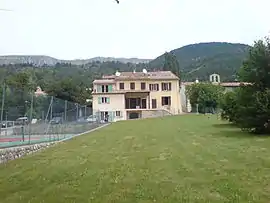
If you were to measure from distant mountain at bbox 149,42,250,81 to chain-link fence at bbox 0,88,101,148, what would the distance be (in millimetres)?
65931

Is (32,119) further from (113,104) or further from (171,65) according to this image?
(171,65)

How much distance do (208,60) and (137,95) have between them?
156 ft

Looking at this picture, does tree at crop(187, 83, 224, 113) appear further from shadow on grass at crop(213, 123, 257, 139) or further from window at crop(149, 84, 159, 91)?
shadow on grass at crop(213, 123, 257, 139)

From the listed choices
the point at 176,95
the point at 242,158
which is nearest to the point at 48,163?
the point at 242,158

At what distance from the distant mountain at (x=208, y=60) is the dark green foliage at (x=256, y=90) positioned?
6585 cm

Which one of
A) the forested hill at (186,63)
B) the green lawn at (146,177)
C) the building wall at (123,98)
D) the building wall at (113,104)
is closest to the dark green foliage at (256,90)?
the green lawn at (146,177)

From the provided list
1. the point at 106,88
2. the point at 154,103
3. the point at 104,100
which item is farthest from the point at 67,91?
the point at 154,103

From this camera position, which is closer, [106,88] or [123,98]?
[123,98]

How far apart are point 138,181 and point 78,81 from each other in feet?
220

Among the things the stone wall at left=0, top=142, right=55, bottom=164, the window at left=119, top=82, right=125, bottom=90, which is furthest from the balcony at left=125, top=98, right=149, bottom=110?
the stone wall at left=0, top=142, right=55, bottom=164

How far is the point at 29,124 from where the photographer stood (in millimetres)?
19469

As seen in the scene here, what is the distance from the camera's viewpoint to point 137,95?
64750 mm

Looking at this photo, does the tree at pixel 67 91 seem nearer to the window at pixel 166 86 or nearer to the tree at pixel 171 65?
the window at pixel 166 86

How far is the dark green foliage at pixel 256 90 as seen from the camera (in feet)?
70.6
